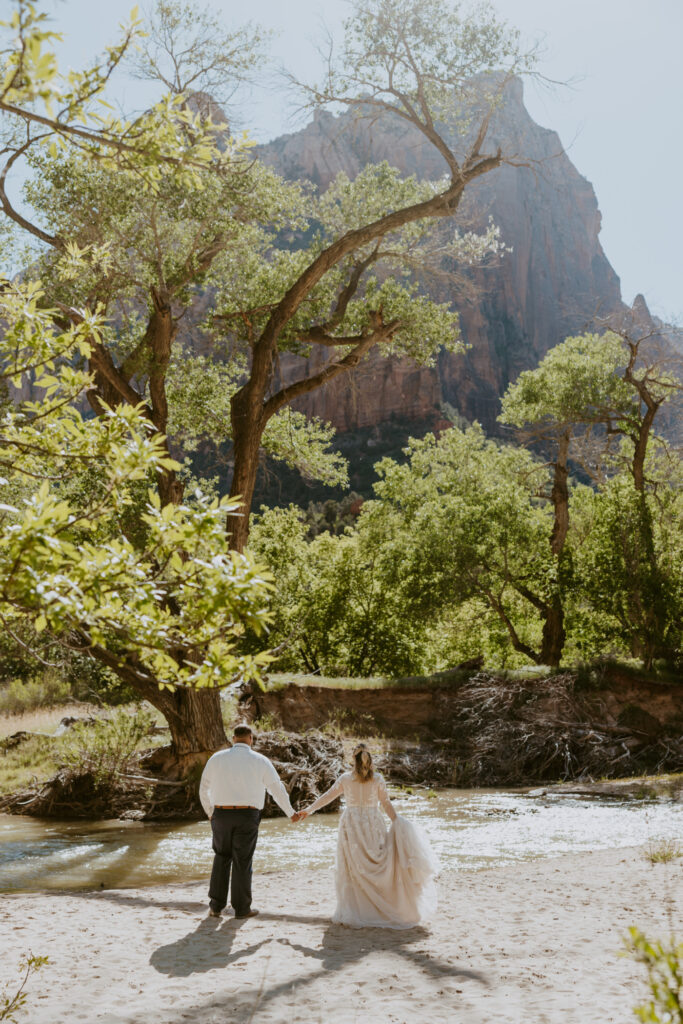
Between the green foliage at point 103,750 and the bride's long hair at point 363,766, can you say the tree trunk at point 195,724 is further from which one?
the bride's long hair at point 363,766

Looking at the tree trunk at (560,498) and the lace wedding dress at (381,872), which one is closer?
the lace wedding dress at (381,872)

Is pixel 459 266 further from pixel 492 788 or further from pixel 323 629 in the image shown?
pixel 323 629

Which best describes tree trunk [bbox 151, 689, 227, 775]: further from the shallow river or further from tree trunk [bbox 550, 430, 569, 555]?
tree trunk [bbox 550, 430, 569, 555]

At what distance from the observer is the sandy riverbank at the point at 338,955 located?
4.88m

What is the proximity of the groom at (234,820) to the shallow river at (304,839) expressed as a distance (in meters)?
2.99

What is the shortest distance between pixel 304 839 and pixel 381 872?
20.2 ft

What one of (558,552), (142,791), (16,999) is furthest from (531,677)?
(16,999)

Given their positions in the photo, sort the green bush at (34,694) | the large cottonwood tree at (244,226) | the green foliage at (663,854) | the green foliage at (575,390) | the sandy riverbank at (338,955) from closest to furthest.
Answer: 1. the sandy riverbank at (338,955)
2. the green foliage at (663,854)
3. the large cottonwood tree at (244,226)
4. the green foliage at (575,390)
5. the green bush at (34,694)

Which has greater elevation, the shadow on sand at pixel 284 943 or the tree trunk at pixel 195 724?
the tree trunk at pixel 195 724

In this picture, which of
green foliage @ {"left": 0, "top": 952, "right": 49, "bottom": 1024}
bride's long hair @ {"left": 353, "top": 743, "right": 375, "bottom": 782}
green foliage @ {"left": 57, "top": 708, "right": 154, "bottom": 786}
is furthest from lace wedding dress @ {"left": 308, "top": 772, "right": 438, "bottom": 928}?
green foliage @ {"left": 57, "top": 708, "right": 154, "bottom": 786}

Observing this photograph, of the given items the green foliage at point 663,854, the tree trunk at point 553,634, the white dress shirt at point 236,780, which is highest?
the tree trunk at point 553,634

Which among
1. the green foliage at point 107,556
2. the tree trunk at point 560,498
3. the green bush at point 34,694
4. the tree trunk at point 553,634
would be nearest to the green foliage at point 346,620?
the tree trunk at point 553,634

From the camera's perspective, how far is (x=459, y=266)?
1819cm

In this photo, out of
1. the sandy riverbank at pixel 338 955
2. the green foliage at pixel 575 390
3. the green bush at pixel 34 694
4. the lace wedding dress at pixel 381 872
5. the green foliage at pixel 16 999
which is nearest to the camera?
the green foliage at pixel 16 999
